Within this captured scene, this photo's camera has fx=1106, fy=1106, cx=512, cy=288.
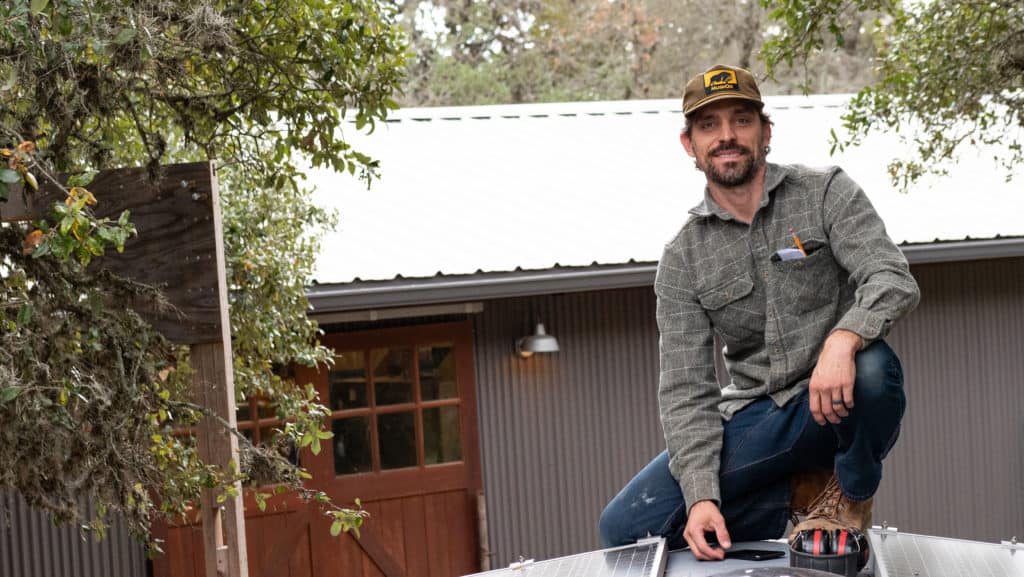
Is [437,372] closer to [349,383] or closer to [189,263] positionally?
[349,383]

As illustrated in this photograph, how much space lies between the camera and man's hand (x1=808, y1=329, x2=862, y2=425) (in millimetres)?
2471

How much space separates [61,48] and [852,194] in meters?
2.19

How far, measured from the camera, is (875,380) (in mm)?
2516

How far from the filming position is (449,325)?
27.4 feet

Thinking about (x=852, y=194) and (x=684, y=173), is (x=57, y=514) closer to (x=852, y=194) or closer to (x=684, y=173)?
(x=852, y=194)

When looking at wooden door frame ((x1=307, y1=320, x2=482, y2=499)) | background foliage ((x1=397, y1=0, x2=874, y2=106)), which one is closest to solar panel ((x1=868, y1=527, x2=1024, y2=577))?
wooden door frame ((x1=307, y1=320, x2=482, y2=499))

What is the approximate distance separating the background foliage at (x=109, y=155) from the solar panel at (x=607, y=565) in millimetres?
909

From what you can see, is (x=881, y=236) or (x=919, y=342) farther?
(x=919, y=342)

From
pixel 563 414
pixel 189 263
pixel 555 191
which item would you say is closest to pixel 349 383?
pixel 563 414

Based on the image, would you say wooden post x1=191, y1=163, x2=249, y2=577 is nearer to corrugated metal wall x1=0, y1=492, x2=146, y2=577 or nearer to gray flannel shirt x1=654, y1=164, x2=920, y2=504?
gray flannel shirt x1=654, y1=164, x2=920, y2=504

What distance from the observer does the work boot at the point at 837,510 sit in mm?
2668

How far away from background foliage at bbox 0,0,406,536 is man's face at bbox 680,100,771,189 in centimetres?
143

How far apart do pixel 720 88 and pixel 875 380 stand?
2.89ft

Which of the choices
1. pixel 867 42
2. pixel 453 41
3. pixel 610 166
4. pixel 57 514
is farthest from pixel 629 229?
pixel 867 42
